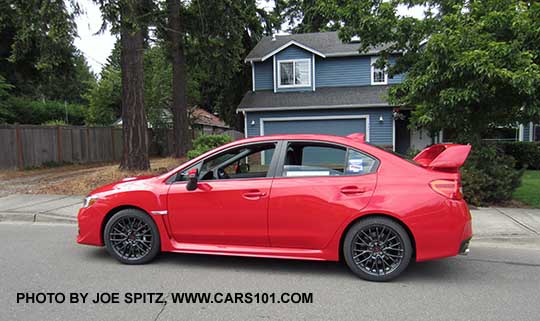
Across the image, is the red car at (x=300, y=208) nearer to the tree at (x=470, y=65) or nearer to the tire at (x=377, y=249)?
the tire at (x=377, y=249)

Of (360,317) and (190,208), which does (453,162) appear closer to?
(360,317)

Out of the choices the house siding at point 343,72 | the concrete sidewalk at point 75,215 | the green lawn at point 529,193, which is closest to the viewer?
the concrete sidewalk at point 75,215

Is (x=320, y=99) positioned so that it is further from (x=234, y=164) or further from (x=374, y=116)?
(x=234, y=164)

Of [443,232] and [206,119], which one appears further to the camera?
[206,119]

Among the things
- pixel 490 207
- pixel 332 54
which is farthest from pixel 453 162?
pixel 332 54

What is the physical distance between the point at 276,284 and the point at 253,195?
1.02 metres

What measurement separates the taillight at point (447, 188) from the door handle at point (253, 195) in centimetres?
190

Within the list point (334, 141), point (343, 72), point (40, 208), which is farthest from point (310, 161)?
point (343, 72)

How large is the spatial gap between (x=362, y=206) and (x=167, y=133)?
20.2 m

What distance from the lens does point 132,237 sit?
4.38m

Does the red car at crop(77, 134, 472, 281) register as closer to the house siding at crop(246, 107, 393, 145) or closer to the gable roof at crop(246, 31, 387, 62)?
the house siding at crop(246, 107, 393, 145)

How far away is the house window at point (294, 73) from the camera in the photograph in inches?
691

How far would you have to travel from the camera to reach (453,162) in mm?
3928

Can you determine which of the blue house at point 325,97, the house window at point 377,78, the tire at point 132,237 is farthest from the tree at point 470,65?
the house window at point 377,78
